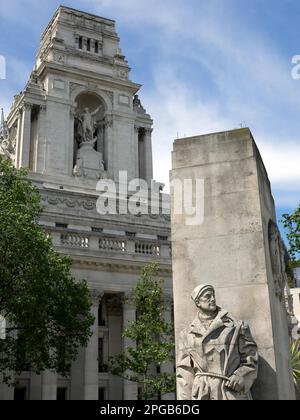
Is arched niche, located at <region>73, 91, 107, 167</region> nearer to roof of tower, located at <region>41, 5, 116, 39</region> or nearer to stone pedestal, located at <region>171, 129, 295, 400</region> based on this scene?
roof of tower, located at <region>41, 5, 116, 39</region>

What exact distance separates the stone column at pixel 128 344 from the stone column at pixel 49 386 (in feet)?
16.4

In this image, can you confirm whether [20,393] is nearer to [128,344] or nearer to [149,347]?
[128,344]

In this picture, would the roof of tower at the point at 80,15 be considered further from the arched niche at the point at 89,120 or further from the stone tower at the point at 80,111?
the arched niche at the point at 89,120

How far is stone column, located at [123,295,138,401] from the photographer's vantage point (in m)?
38.9

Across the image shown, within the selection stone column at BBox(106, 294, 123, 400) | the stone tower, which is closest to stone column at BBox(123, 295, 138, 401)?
stone column at BBox(106, 294, 123, 400)

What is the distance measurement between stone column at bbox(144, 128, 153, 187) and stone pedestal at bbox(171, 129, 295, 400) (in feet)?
171

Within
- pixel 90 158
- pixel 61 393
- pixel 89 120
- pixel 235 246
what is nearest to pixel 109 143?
pixel 90 158

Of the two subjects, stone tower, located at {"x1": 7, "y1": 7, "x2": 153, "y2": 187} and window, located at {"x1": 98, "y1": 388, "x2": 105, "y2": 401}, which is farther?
stone tower, located at {"x1": 7, "y1": 7, "x2": 153, "y2": 187}

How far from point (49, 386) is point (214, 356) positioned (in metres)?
28.2

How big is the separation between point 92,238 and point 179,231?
26.9 meters

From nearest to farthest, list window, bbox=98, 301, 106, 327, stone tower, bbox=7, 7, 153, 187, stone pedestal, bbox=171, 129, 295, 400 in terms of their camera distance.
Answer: stone pedestal, bbox=171, 129, 295, 400 → window, bbox=98, 301, 106, 327 → stone tower, bbox=7, 7, 153, 187

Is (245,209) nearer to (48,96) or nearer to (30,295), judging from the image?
(30,295)

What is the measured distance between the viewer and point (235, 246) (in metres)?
13.0
